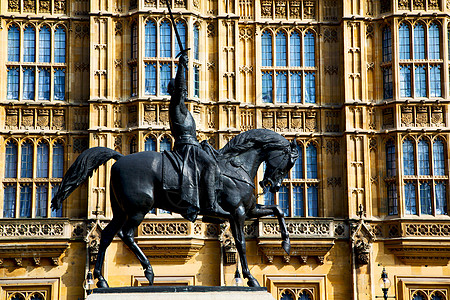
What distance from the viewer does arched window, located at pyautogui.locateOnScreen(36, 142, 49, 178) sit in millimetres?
29578

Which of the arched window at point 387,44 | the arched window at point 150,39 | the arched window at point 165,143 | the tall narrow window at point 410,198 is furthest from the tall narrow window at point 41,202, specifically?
the arched window at point 387,44

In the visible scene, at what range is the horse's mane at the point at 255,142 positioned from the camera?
13.6 meters

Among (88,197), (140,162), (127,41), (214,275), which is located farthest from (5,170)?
(140,162)

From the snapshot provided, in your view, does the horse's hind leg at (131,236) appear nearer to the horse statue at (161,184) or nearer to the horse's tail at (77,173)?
the horse statue at (161,184)

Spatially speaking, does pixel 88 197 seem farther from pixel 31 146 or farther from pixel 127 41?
pixel 127 41

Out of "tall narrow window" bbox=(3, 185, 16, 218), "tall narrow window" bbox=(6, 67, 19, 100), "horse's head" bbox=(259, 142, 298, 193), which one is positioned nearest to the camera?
"horse's head" bbox=(259, 142, 298, 193)

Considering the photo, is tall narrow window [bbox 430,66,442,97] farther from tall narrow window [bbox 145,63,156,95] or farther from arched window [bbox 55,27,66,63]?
arched window [bbox 55,27,66,63]

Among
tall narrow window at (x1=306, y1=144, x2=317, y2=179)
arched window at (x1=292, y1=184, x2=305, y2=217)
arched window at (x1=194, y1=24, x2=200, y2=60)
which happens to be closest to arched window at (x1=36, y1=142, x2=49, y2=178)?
arched window at (x1=194, y1=24, x2=200, y2=60)

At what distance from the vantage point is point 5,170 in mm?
29469

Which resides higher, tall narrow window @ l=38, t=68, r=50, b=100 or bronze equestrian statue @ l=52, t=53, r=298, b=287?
tall narrow window @ l=38, t=68, r=50, b=100

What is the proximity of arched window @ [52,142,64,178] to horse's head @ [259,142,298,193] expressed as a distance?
17.2 meters

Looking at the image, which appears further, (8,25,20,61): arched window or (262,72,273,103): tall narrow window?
(262,72,273,103): tall narrow window

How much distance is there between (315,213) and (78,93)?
9.44m

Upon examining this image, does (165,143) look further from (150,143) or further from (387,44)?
(387,44)
